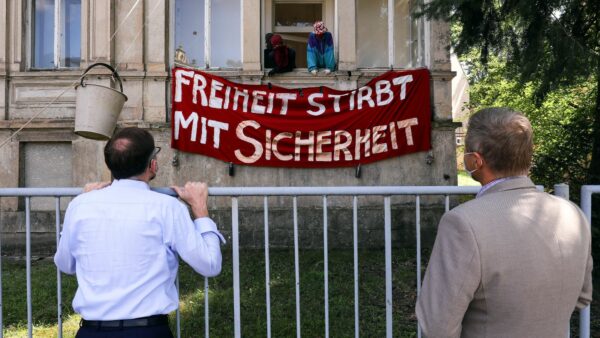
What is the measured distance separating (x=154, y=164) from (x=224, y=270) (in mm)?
5186

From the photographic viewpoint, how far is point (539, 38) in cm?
593

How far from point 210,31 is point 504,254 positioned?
29.7 ft

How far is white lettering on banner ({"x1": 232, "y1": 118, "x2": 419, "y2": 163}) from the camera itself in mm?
9086

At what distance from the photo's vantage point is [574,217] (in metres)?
1.86

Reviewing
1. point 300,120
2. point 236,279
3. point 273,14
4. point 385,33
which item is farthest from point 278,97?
point 236,279

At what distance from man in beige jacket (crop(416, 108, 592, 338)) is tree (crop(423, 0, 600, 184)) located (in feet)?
14.9

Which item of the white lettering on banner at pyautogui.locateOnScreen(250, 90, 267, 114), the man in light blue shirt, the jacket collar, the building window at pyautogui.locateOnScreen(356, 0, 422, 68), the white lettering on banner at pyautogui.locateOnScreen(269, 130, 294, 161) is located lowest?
the man in light blue shirt

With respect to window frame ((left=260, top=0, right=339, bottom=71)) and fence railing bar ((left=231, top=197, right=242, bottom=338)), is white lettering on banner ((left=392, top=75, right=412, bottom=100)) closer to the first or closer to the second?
window frame ((left=260, top=0, right=339, bottom=71))

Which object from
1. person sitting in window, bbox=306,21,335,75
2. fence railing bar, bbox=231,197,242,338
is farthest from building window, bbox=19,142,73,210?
fence railing bar, bbox=231,197,242,338

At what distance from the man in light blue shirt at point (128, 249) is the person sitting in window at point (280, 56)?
739cm

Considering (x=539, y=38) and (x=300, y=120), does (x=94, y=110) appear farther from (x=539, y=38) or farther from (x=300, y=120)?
(x=539, y=38)

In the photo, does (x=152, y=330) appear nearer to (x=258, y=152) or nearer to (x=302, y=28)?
(x=258, y=152)

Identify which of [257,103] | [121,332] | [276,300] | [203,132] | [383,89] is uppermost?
[383,89]

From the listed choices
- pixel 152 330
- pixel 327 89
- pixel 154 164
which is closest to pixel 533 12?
pixel 327 89
